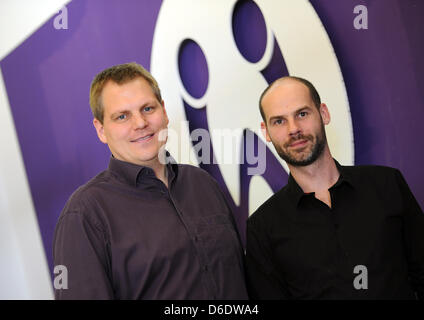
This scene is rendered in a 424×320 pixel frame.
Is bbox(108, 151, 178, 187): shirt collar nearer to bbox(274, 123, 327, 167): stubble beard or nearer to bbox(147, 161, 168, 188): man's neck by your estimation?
bbox(147, 161, 168, 188): man's neck

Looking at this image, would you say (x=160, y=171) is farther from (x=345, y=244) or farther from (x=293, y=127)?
(x=345, y=244)

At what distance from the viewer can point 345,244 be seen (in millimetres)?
1702

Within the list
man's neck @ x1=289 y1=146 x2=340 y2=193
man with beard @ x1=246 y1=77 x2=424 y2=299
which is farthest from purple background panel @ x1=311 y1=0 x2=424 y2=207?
man's neck @ x1=289 y1=146 x2=340 y2=193

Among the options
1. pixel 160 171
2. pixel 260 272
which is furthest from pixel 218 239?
pixel 160 171

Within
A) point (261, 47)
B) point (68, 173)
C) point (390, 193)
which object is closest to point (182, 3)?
point (261, 47)

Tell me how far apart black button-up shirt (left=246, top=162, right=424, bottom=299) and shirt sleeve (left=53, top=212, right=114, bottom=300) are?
60 cm

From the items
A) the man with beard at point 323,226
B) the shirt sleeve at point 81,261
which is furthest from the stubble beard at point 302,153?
the shirt sleeve at point 81,261

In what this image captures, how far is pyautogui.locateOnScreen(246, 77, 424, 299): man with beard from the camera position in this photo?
1676 mm

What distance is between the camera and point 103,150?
3.13 meters

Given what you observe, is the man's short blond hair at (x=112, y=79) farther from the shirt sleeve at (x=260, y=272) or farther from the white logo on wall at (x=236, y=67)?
the white logo on wall at (x=236, y=67)

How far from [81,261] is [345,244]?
91 cm
